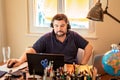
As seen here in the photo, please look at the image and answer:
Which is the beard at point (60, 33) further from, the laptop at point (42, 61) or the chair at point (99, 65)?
the laptop at point (42, 61)

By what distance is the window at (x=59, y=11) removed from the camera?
3379 mm

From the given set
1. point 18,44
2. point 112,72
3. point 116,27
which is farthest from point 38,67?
point 18,44

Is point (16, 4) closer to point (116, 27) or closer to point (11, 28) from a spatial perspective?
point (11, 28)

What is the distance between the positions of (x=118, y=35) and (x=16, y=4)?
1593 millimetres

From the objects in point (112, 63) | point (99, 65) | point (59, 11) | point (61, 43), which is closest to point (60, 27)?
point (61, 43)

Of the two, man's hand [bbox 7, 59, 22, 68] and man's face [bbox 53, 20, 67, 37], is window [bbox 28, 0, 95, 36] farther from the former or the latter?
man's hand [bbox 7, 59, 22, 68]

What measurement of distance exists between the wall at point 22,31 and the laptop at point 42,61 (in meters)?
1.49

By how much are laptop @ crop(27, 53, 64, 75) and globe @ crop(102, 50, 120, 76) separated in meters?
0.36

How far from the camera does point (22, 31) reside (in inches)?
144

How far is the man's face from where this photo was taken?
267 cm

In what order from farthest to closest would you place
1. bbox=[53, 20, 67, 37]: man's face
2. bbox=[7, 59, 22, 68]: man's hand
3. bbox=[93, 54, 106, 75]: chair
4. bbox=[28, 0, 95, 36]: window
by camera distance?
bbox=[28, 0, 95, 36]: window, bbox=[53, 20, 67, 37]: man's face, bbox=[7, 59, 22, 68]: man's hand, bbox=[93, 54, 106, 75]: chair

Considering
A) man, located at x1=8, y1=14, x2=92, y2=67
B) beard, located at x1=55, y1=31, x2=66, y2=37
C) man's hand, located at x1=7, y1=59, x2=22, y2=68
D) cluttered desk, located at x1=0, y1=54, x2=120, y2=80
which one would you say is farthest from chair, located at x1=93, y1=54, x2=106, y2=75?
man's hand, located at x1=7, y1=59, x2=22, y2=68

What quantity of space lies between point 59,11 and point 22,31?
671 millimetres

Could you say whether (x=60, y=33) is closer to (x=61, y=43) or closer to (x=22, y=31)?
(x=61, y=43)
